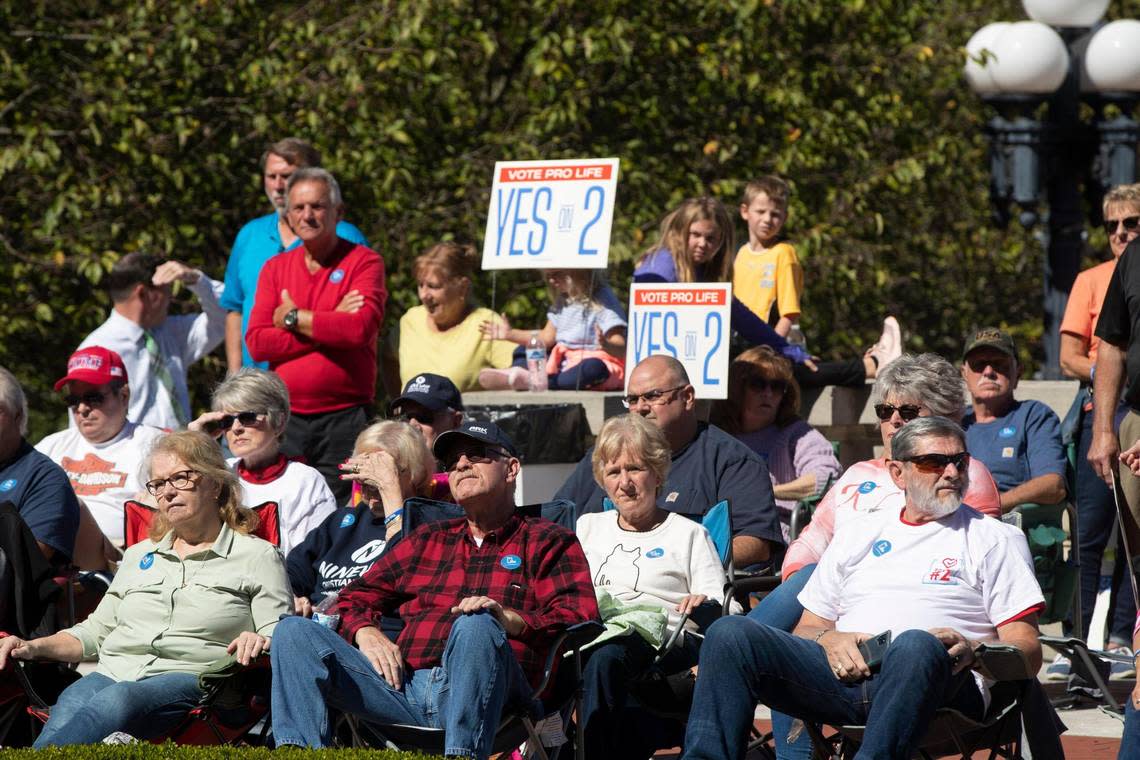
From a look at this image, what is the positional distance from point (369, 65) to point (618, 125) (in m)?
2.40

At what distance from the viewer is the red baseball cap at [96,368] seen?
7.91 meters

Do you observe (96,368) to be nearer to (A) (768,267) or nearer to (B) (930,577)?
(A) (768,267)

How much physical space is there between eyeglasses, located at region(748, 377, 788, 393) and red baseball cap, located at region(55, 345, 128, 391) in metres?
2.71

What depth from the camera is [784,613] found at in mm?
6160

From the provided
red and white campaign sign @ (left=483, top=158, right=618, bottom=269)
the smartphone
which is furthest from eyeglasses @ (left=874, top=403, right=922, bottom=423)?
red and white campaign sign @ (left=483, top=158, right=618, bottom=269)

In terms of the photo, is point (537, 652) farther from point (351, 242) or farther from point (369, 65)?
point (369, 65)

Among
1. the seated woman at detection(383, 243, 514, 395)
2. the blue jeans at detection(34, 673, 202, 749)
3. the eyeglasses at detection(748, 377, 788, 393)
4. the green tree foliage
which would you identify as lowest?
the blue jeans at detection(34, 673, 202, 749)

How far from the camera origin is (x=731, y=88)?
574 inches

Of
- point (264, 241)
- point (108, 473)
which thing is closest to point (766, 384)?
point (264, 241)

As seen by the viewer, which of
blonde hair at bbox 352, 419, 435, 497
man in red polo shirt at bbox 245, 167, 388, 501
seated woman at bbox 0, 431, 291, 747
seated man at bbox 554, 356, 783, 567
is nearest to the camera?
seated woman at bbox 0, 431, 291, 747

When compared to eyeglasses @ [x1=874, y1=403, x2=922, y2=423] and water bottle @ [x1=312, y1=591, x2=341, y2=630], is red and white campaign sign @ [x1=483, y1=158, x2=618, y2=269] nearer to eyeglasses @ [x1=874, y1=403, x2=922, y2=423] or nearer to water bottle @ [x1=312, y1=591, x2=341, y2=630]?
eyeglasses @ [x1=874, y1=403, x2=922, y2=423]

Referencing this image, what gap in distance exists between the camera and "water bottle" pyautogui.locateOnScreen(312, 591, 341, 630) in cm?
624

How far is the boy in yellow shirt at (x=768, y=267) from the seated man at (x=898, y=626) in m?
3.72

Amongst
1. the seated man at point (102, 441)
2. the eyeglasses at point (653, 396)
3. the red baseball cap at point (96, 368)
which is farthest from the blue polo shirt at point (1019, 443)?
the red baseball cap at point (96, 368)
